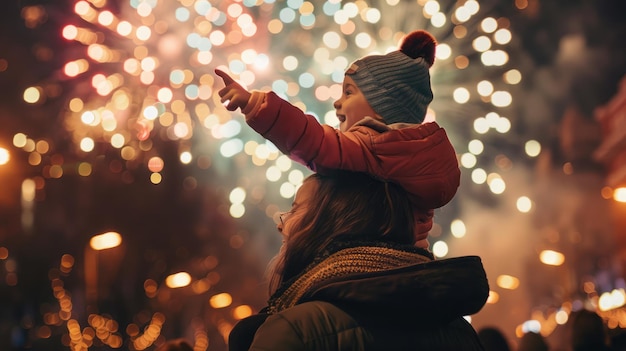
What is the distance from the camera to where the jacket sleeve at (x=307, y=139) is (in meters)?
3.46

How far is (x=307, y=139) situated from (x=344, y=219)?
30cm

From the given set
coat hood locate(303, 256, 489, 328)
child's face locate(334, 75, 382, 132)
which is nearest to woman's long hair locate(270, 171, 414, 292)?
coat hood locate(303, 256, 489, 328)

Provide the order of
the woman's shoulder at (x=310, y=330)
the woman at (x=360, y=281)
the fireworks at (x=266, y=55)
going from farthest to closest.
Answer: the fireworks at (x=266, y=55) → the woman at (x=360, y=281) → the woman's shoulder at (x=310, y=330)

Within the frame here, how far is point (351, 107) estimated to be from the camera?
13.1ft

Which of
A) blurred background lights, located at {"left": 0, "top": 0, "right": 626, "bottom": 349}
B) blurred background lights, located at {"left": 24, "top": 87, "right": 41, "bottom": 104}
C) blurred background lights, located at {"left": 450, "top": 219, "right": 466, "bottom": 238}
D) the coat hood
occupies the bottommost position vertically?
blurred background lights, located at {"left": 24, "top": 87, "right": 41, "bottom": 104}

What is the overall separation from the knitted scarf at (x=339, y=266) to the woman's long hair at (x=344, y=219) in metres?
0.06

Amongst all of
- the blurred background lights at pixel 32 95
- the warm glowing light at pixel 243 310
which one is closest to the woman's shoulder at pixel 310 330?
the blurred background lights at pixel 32 95

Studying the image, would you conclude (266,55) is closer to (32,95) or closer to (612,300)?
(32,95)

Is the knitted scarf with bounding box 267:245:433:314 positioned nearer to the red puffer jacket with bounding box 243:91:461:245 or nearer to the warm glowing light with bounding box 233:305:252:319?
the red puffer jacket with bounding box 243:91:461:245

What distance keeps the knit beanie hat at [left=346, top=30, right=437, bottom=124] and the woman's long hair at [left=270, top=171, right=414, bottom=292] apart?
16.0 inches

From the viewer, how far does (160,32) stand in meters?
17.9

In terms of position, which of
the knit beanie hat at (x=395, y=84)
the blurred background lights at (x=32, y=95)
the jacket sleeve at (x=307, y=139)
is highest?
the knit beanie hat at (x=395, y=84)

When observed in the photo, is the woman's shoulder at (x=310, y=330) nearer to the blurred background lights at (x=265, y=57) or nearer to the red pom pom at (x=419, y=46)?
the red pom pom at (x=419, y=46)

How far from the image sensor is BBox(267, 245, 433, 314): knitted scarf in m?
3.40
